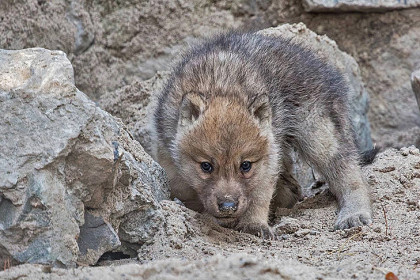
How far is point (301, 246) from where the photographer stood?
4430 millimetres

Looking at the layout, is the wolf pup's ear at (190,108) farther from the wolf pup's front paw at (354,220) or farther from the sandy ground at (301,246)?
the wolf pup's front paw at (354,220)

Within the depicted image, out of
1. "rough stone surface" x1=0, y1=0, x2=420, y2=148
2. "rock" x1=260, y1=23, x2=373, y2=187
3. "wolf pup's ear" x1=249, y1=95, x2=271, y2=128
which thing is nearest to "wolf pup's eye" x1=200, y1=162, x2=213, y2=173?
"wolf pup's ear" x1=249, y1=95, x2=271, y2=128

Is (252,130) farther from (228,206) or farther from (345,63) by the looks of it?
(345,63)

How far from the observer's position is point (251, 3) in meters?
7.14

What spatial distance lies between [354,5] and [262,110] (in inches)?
107

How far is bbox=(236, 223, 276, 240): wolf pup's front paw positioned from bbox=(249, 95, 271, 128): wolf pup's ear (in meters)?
0.72

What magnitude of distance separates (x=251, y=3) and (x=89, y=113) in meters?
3.69

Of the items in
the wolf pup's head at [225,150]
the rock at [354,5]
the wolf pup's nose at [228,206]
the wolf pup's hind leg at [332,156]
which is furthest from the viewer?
the rock at [354,5]

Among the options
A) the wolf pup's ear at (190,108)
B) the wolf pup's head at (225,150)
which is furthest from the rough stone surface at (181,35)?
the wolf pup's head at (225,150)

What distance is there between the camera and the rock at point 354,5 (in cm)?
705

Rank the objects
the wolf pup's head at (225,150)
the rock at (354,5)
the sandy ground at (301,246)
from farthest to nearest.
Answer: the rock at (354,5)
the wolf pup's head at (225,150)
the sandy ground at (301,246)

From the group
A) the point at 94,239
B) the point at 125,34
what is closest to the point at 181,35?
the point at 125,34

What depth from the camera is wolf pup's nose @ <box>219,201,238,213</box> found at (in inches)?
176

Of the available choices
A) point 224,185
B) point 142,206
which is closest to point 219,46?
point 224,185
